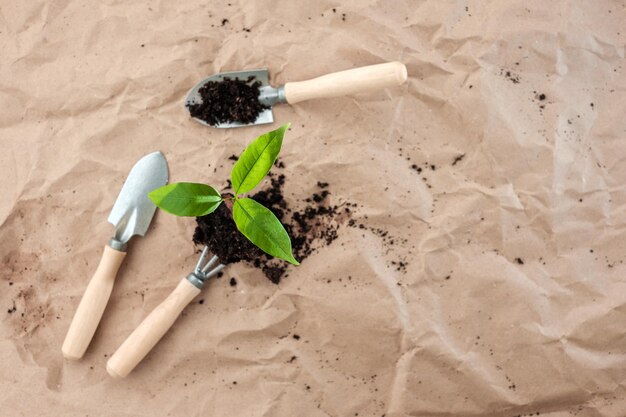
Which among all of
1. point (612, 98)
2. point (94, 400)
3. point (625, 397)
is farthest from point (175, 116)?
point (625, 397)

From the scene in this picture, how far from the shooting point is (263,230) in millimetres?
1307

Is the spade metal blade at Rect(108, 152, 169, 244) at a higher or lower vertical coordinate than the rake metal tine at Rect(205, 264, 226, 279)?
higher

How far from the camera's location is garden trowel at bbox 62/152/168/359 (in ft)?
4.68

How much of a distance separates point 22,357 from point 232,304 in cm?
53

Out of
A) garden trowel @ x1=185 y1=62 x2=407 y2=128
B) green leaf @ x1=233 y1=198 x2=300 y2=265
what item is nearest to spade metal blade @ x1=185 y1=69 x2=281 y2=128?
garden trowel @ x1=185 y1=62 x2=407 y2=128

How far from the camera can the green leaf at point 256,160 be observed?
1282mm

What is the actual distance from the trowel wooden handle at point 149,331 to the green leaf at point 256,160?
285 millimetres

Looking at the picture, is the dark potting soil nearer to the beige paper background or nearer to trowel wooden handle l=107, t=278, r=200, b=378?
the beige paper background

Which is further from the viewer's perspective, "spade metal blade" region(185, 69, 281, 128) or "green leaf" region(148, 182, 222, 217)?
"spade metal blade" region(185, 69, 281, 128)

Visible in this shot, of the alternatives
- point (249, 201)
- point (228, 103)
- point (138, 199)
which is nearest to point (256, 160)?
point (249, 201)

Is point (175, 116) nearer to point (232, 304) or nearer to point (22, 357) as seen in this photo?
point (232, 304)

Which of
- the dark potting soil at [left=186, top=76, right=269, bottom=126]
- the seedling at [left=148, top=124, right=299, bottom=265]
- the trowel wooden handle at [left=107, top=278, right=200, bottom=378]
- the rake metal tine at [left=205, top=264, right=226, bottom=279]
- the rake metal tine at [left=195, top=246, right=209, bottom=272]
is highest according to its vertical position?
the dark potting soil at [left=186, top=76, right=269, bottom=126]

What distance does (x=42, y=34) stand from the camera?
1.52 meters

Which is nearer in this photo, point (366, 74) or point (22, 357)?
point (366, 74)
